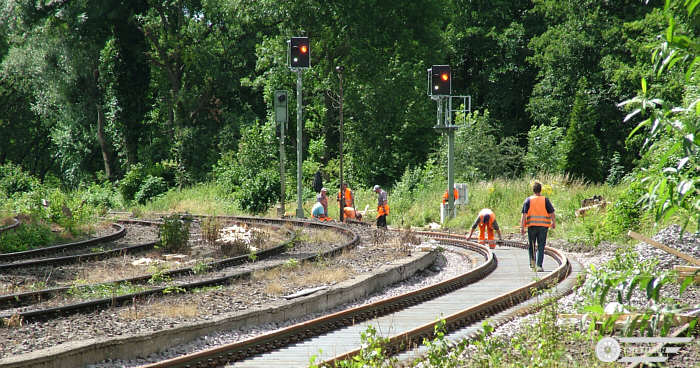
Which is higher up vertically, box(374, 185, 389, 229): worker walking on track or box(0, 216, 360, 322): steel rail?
box(0, 216, 360, 322): steel rail

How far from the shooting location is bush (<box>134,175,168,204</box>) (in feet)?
148

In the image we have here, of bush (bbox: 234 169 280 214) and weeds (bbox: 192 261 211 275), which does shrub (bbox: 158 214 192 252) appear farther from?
bush (bbox: 234 169 280 214)

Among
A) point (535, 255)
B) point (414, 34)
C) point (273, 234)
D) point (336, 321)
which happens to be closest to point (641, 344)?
point (336, 321)

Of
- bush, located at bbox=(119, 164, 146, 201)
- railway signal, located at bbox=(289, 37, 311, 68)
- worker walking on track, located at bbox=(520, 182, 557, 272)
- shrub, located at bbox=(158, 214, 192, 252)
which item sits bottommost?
bush, located at bbox=(119, 164, 146, 201)

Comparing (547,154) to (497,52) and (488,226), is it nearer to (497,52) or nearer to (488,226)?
(497,52)

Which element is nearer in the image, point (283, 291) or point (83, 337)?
point (83, 337)

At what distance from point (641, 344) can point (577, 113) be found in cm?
3309

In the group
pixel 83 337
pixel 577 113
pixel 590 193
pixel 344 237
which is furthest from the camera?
pixel 577 113

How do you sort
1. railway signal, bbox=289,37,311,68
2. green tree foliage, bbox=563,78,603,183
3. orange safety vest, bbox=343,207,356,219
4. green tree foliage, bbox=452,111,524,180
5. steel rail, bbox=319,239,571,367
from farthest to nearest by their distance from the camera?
green tree foliage, bbox=563,78,603,183 → green tree foliage, bbox=452,111,524,180 → orange safety vest, bbox=343,207,356,219 → railway signal, bbox=289,37,311,68 → steel rail, bbox=319,239,571,367

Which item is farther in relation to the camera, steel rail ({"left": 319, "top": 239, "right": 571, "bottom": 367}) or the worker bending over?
the worker bending over

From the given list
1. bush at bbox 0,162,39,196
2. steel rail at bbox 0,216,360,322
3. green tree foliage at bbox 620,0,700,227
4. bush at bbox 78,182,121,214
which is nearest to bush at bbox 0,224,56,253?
steel rail at bbox 0,216,360,322

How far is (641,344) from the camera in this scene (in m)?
7.57

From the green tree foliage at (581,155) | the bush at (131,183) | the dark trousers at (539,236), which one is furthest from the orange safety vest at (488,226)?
the bush at (131,183)

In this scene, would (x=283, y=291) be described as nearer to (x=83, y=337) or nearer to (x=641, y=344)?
(x=83, y=337)
